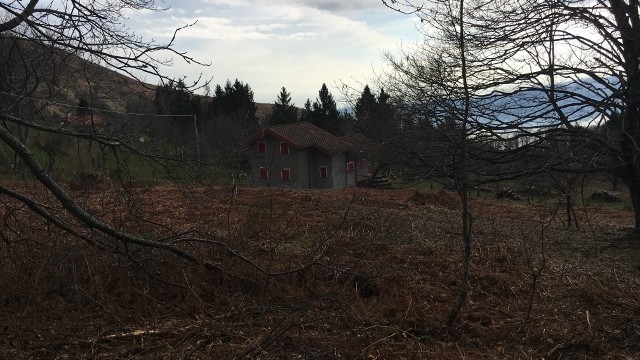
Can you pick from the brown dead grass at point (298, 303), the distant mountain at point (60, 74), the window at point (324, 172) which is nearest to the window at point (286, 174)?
the window at point (324, 172)

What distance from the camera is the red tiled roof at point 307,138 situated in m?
34.6

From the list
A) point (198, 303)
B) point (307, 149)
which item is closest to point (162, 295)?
point (198, 303)

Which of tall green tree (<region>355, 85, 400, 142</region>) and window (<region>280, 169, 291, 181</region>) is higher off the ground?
tall green tree (<region>355, 85, 400, 142</region>)

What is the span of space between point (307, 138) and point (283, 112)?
43.7 feet

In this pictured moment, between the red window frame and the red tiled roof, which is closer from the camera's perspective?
the red tiled roof

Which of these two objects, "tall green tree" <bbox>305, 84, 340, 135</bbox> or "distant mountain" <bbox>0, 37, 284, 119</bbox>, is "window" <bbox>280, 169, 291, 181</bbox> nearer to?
"tall green tree" <bbox>305, 84, 340, 135</bbox>

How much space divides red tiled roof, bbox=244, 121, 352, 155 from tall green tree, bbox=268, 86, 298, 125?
10.3 metres

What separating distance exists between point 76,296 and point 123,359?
126cm

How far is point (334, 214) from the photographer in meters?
9.67

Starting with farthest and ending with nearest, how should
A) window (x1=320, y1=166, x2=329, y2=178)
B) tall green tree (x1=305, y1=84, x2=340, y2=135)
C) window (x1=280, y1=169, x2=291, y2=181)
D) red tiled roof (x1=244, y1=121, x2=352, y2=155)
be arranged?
tall green tree (x1=305, y1=84, x2=340, y2=135), window (x1=320, y1=166, x2=329, y2=178), window (x1=280, y1=169, x2=291, y2=181), red tiled roof (x1=244, y1=121, x2=352, y2=155)

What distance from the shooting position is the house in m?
35.0

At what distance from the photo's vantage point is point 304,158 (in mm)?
36344

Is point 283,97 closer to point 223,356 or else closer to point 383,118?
point 383,118

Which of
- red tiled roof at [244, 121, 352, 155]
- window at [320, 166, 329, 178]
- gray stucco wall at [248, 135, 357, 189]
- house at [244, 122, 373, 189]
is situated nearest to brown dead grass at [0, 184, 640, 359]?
red tiled roof at [244, 121, 352, 155]
